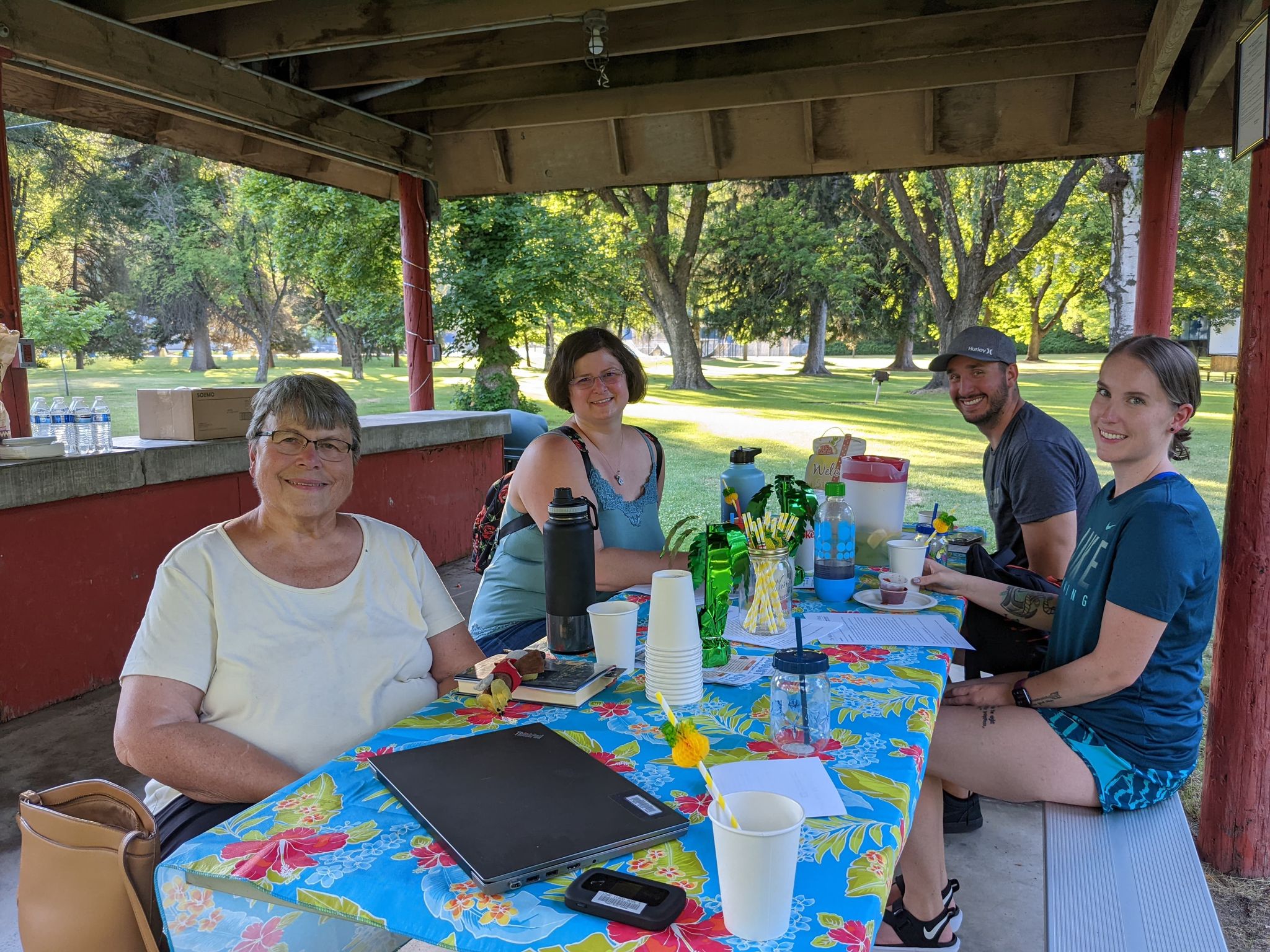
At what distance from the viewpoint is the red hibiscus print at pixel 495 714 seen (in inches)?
67.9

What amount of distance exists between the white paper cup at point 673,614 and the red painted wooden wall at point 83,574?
350cm

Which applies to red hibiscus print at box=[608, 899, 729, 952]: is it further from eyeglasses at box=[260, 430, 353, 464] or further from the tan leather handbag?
eyeglasses at box=[260, 430, 353, 464]

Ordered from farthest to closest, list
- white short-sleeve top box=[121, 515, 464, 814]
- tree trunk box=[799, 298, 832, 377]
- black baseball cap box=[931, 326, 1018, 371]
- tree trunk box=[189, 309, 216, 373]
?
tree trunk box=[189, 309, 216, 373], tree trunk box=[799, 298, 832, 377], black baseball cap box=[931, 326, 1018, 371], white short-sleeve top box=[121, 515, 464, 814]

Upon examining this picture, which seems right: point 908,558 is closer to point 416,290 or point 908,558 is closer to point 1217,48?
→ point 1217,48

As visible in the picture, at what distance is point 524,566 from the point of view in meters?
2.83

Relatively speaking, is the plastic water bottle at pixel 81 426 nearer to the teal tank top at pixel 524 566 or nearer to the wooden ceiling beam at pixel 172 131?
the wooden ceiling beam at pixel 172 131

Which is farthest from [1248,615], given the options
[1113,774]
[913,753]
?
[913,753]

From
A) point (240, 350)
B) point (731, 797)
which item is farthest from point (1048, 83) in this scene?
point (240, 350)

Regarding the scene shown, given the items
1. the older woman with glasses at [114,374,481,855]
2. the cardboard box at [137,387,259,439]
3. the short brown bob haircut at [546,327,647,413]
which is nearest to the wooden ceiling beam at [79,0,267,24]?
the cardboard box at [137,387,259,439]

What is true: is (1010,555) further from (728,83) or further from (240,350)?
(240,350)

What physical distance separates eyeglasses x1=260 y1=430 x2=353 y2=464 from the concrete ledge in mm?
2527

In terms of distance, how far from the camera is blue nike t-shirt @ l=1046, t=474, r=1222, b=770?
80.1 inches

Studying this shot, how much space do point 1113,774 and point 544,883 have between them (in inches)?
62.8

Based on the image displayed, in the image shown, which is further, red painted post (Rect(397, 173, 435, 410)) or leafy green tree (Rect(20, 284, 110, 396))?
leafy green tree (Rect(20, 284, 110, 396))
